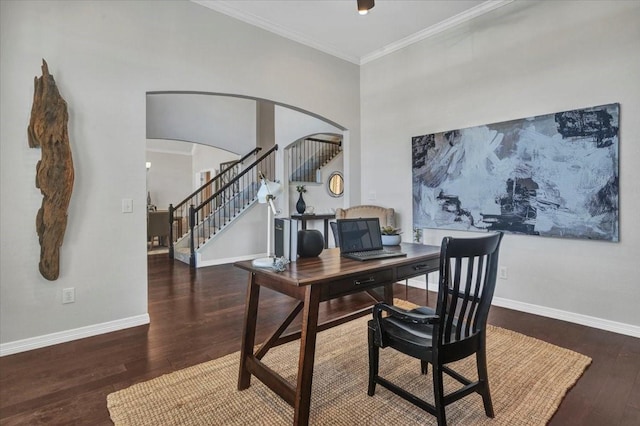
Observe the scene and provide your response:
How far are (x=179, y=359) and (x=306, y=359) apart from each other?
1.35 metres

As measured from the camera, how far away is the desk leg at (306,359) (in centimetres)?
165

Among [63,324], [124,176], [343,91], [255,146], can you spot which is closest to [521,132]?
[343,91]

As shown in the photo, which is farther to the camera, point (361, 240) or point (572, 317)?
point (572, 317)

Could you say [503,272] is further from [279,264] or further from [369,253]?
[279,264]

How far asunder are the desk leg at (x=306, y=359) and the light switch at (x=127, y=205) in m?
2.27

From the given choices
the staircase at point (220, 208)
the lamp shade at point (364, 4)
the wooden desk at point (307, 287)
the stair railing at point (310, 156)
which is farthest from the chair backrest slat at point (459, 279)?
the stair railing at point (310, 156)

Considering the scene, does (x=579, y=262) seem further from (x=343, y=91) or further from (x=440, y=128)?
(x=343, y=91)

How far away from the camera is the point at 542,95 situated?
3344 mm

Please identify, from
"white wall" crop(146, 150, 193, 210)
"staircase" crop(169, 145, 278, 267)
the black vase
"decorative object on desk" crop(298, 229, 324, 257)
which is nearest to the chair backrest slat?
"decorative object on desk" crop(298, 229, 324, 257)

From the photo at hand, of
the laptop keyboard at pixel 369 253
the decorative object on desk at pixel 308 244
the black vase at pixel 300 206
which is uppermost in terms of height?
the black vase at pixel 300 206

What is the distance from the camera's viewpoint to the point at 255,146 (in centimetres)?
828

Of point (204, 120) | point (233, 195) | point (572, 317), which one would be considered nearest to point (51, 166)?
point (233, 195)

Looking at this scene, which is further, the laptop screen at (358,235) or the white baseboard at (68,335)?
the white baseboard at (68,335)

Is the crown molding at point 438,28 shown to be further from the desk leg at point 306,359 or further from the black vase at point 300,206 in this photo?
the desk leg at point 306,359
